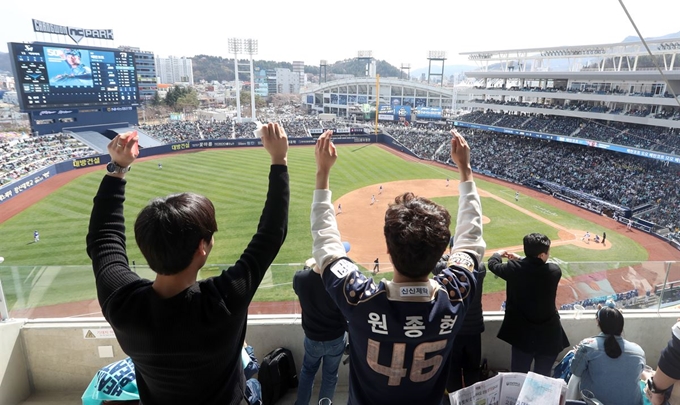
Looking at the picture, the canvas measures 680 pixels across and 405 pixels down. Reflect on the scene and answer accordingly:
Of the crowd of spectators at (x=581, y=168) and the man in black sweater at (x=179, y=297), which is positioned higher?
the man in black sweater at (x=179, y=297)

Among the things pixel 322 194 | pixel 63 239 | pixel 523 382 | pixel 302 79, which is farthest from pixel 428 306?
pixel 302 79

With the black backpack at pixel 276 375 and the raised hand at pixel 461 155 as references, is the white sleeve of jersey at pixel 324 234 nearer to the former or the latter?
the raised hand at pixel 461 155

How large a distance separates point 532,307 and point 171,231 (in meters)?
2.78

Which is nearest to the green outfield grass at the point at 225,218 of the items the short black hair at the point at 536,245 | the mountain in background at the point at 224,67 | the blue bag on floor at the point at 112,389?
the blue bag on floor at the point at 112,389

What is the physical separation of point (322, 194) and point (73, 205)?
84.5 ft

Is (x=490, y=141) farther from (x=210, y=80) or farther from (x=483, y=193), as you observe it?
(x=210, y=80)

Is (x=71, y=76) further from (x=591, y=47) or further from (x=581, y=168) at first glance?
(x=591, y=47)

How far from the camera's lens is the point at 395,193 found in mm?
26781

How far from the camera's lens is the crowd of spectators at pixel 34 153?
27.1 metres

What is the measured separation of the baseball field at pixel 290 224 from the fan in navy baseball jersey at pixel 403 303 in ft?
6.98

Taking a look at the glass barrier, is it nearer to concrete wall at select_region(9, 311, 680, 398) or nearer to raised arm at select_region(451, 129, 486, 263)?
concrete wall at select_region(9, 311, 680, 398)

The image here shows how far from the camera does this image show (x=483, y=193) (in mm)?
27188

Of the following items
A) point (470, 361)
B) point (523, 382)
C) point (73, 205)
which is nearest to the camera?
point (523, 382)

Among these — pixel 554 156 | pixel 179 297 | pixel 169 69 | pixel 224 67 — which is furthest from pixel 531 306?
pixel 169 69
